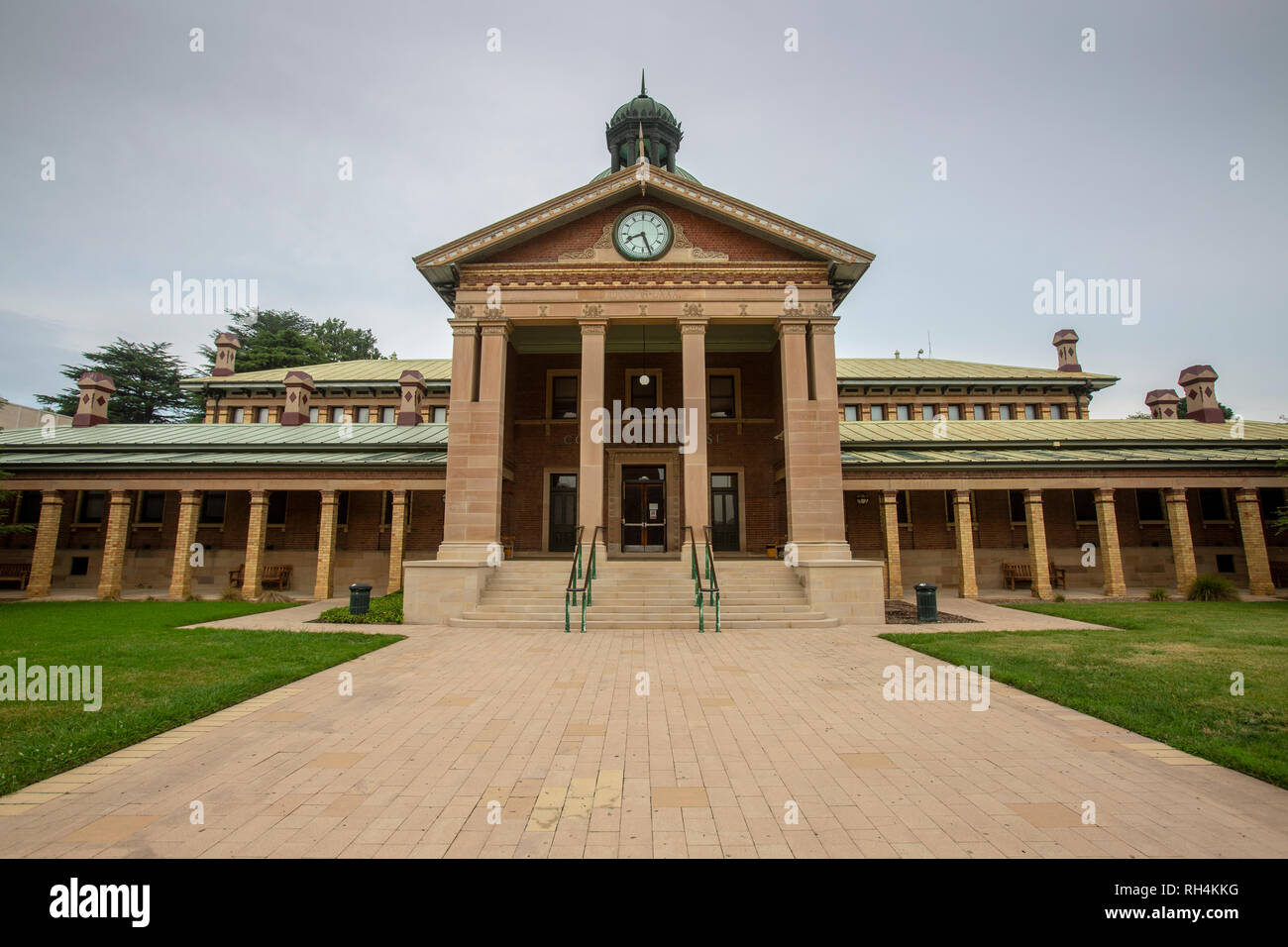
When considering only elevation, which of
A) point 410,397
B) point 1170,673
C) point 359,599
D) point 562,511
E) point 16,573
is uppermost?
point 410,397

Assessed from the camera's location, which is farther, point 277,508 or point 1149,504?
point 1149,504

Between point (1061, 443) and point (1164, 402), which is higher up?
point (1164, 402)

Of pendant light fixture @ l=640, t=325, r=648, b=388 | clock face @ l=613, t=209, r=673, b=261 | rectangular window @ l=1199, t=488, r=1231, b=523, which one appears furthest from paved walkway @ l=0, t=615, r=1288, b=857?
rectangular window @ l=1199, t=488, r=1231, b=523

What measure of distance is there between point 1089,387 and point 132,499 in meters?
44.5

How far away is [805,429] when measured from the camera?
1639 centimetres

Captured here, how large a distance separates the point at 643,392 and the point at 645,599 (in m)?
11.1

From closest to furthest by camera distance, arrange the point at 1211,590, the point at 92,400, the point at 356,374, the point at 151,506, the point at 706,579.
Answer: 1. the point at 706,579
2. the point at 1211,590
3. the point at 151,506
4. the point at 92,400
5. the point at 356,374

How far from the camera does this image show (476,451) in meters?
16.3

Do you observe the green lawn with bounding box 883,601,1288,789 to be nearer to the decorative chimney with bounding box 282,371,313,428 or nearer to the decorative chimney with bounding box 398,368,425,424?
the decorative chimney with bounding box 398,368,425,424

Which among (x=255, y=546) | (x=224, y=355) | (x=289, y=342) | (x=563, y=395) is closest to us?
(x=255, y=546)

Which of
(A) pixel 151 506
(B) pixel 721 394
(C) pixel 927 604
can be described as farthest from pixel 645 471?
(A) pixel 151 506

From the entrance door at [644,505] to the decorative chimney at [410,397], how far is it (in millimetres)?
11807

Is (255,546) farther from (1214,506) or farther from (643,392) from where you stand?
(1214,506)
